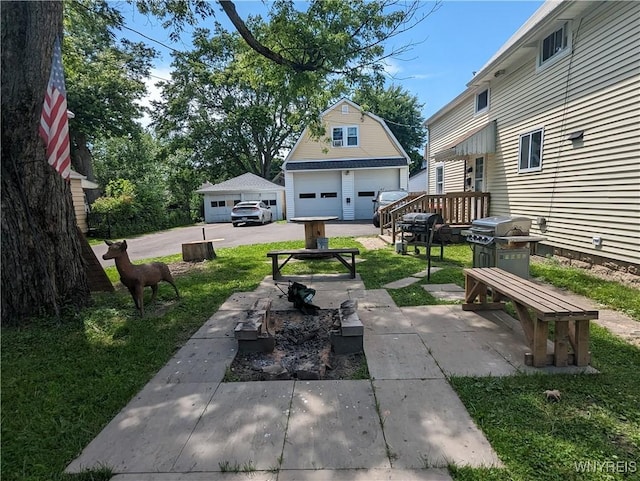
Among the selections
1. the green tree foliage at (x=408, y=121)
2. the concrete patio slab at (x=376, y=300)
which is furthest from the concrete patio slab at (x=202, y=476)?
the green tree foliage at (x=408, y=121)

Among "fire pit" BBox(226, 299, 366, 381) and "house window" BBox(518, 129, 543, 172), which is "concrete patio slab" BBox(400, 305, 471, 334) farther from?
"house window" BBox(518, 129, 543, 172)

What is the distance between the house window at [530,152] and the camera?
8.47m

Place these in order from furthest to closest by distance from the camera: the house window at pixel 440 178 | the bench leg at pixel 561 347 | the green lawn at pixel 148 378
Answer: the house window at pixel 440 178, the bench leg at pixel 561 347, the green lawn at pixel 148 378

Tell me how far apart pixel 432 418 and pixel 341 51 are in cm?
831

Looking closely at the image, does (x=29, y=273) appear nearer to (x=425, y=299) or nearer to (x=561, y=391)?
(x=425, y=299)

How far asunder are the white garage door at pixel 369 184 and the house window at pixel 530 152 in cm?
1236

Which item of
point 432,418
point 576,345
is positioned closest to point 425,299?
point 576,345

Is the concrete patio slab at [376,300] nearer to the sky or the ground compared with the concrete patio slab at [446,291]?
nearer to the ground

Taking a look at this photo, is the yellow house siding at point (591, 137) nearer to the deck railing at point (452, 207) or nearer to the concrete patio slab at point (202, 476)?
the deck railing at point (452, 207)

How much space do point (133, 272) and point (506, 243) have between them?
202 inches

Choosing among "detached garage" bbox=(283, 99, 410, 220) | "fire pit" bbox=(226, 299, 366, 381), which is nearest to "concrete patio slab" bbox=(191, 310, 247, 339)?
"fire pit" bbox=(226, 299, 366, 381)

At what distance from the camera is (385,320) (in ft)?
14.6

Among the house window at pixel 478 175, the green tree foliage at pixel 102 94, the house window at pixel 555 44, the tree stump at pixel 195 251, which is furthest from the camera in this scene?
the green tree foliage at pixel 102 94

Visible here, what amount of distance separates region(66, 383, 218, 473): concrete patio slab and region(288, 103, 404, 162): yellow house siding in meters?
19.9
